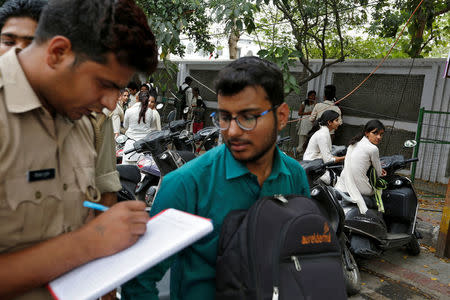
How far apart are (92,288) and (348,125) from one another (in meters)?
9.40

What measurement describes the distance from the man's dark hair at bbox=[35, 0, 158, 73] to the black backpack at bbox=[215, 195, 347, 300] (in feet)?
2.17

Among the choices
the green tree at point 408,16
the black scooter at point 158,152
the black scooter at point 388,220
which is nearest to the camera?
the black scooter at point 388,220

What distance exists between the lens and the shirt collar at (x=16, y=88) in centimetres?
96

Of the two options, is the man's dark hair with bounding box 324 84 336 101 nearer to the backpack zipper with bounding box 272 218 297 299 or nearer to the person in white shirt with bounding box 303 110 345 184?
the person in white shirt with bounding box 303 110 345 184

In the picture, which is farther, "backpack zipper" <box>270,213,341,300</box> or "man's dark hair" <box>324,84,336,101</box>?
"man's dark hair" <box>324,84,336,101</box>

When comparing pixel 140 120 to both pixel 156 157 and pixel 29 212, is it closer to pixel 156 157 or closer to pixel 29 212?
pixel 156 157

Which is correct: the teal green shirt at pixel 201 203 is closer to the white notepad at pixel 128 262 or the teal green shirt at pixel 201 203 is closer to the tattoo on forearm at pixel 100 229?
the white notepad at pixel 128 262

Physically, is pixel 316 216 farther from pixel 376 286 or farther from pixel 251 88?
pixel 376 286

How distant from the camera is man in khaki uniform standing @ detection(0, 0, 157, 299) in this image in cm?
95

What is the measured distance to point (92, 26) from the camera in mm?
1018

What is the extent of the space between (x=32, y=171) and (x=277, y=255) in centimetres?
76

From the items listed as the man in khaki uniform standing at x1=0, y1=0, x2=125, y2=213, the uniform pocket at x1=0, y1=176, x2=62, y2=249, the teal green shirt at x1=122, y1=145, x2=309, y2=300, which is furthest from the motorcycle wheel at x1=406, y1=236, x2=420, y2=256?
the uniform pocket at x1=0, y1=176, x2=62, y2=249

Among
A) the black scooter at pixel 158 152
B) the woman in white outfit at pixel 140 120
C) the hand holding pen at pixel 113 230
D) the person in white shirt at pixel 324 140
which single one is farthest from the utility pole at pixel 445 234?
the hand holding pen at pixel 113 230

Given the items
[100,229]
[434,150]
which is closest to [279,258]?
[100,229]
